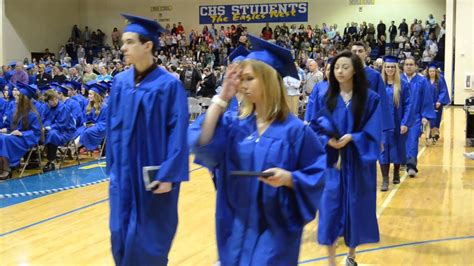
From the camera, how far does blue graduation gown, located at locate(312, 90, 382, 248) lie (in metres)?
5.11

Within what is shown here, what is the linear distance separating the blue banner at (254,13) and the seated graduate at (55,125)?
22.7m

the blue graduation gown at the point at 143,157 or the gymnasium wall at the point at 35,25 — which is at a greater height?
the gymnasium wall at the point at 35,25

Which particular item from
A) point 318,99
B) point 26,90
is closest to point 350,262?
point 318,99

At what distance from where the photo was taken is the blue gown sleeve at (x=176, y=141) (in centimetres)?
367

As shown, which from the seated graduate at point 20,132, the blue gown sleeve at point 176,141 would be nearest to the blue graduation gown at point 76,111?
the seated graduate at point 20,132

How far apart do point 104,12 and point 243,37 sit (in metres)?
10.5

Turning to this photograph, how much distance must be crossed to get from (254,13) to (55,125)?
76.4ft

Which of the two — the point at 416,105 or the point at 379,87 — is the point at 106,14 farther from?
the point at 379,87

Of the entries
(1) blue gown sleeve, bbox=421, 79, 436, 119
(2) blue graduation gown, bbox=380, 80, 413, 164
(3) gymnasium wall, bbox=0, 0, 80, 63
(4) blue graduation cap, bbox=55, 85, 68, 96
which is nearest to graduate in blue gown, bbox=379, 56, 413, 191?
(2) blue graduation gown, bbox=380, 80, 413, 164

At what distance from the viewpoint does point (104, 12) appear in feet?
120

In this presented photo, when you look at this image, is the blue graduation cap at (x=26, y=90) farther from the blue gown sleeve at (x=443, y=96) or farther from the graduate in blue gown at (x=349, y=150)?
the blue gown sleeve at (x=443, y=96)

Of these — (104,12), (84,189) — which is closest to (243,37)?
(104,12)

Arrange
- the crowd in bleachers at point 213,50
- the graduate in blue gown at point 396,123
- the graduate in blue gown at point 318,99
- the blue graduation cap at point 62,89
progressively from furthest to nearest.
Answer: the crowd in bleachers at point 213,50
the blue graduation cap at point 62,89
the graduate in blue gown at point 396,123
the graduate in blue gown at point 318,99

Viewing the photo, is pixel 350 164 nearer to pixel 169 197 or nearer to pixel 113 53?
pixel 169 197
